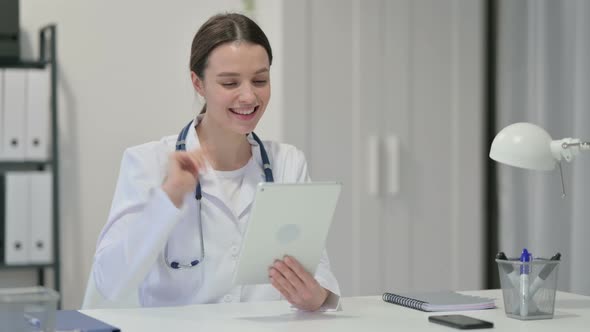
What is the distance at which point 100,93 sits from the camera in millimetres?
3730

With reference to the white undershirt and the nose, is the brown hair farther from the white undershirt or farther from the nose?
the white undershirt

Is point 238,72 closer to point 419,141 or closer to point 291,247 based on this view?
point 291,247

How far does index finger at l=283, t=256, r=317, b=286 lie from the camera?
6.63ft

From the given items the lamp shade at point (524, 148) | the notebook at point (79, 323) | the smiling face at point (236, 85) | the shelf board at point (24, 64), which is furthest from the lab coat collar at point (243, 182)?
the shelf board at point (24, 64)

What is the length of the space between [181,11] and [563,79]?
1638 millimetres

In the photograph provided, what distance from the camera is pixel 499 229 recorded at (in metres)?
3.96

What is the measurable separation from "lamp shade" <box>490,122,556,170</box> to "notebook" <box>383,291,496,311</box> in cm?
35

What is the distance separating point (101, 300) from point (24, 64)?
1.58 m

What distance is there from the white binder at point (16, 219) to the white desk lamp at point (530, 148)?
204 cm

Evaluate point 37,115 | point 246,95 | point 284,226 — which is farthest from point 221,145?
point 37,115

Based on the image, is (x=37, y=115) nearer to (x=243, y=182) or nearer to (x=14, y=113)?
(x=14, y=113)

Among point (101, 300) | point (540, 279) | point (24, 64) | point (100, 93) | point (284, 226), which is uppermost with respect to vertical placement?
point (24, 64)

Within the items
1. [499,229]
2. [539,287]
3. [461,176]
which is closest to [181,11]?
[461,176]

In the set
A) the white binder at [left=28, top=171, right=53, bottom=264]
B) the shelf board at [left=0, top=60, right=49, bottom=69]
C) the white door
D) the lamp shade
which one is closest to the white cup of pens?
the lamp shade
